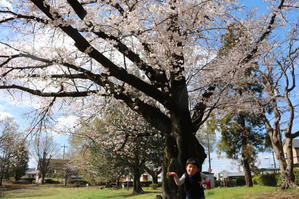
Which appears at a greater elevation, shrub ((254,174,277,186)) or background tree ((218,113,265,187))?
background tree ((218,113,265,187))

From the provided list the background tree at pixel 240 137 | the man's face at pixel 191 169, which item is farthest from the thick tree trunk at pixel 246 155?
the man's face at pixel 191 169

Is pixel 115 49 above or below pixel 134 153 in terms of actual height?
above

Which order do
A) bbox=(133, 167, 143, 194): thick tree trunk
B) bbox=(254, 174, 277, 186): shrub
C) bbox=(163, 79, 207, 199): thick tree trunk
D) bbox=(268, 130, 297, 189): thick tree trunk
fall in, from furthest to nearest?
1. bbox=(133, 167, 143, 194): thick tree trunk
2. bbox=(254, 174, 277, 186): shrub
3. bbox=(268, 130, 297, 189): thick tree trunk
4. bbox=(163, 79, 207, 199): thick tree trunk

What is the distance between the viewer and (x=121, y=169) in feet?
76.1

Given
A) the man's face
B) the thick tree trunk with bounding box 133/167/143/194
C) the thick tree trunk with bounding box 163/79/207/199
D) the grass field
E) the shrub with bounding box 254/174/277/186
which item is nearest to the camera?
the man's face

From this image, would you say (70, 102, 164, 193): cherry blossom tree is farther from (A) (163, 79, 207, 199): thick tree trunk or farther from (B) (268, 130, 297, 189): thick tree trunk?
(A) (163, 79, 207, 199): thick tree trunk

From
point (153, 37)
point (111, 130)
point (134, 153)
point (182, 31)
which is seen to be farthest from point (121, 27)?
point (134, 153)

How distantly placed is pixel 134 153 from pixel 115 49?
15174mm

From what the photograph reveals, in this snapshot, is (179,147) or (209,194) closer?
(179,147)

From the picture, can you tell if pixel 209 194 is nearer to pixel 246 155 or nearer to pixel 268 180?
pixel 246 155

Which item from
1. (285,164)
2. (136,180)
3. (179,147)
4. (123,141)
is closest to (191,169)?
(179,147)

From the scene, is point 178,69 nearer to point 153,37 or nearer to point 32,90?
point 153,37

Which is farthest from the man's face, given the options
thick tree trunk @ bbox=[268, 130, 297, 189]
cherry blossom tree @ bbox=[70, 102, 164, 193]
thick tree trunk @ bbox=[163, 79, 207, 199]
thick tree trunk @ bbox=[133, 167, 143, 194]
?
thick tree trunk @ bbox=[133, 167, 143, 194]

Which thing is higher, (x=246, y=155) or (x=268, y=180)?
(x=246, y=155)
